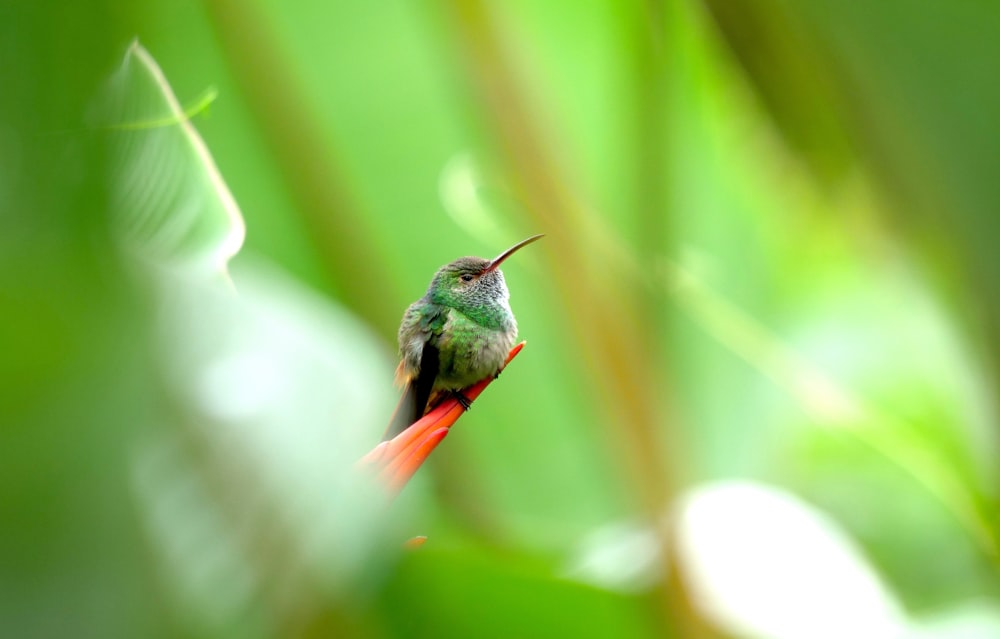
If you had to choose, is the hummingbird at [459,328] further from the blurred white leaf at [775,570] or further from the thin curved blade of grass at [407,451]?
the blurred white leaf at [775,570]

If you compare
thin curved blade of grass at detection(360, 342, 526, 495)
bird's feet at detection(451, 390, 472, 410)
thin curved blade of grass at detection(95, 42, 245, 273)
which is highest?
thin curved blade of grass at detection(95, 42, 245, 273)

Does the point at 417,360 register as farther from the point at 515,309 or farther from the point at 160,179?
the point at 515,309

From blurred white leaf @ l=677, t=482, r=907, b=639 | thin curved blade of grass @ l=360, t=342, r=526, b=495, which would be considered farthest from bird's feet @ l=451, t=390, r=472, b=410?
blurred white leaf @ l=677, t=482, r=907, b=639

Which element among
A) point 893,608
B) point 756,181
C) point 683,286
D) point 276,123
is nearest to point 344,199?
point 276,123

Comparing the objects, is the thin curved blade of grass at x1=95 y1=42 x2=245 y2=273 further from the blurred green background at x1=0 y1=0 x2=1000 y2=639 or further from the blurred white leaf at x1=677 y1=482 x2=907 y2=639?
the blurred white leaf at x1=677 y1=482 x2=907 y2=639

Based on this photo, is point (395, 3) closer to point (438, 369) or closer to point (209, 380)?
point (438, 369)

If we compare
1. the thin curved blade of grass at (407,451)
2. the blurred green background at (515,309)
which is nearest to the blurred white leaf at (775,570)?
the blurred green background at (515,309)

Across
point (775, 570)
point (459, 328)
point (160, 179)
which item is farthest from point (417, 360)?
point (775, 570)
